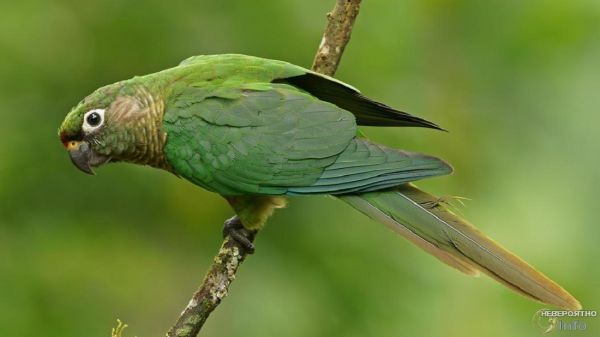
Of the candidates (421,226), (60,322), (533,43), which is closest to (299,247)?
(421,226)

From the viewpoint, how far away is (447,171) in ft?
14.1

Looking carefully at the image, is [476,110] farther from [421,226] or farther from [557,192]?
[421,226]

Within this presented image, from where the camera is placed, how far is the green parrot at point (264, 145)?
4.32 metres

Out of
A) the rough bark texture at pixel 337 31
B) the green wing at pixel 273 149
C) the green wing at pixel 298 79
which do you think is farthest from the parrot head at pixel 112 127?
the rough bark texture at pixel 337 31

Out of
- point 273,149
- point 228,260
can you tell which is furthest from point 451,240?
point 228,260

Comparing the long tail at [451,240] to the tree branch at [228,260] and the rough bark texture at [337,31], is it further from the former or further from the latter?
the rough bark texture at [337,31]

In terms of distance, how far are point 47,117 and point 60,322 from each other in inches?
47.3

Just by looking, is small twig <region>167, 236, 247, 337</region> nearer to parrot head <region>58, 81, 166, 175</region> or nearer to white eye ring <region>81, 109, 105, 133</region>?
parrot head <region>58, 81, 166, 175</region>

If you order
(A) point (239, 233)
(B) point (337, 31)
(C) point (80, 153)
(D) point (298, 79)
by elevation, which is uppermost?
(B) point (337, 31)

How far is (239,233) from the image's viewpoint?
15.2ft

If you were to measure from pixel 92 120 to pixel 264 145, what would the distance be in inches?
36.3

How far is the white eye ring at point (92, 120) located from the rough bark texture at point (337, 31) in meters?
1.21

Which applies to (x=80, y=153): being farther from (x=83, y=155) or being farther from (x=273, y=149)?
(x=273, y=149)

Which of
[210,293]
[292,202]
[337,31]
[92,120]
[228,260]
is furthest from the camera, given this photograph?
[292,202]
